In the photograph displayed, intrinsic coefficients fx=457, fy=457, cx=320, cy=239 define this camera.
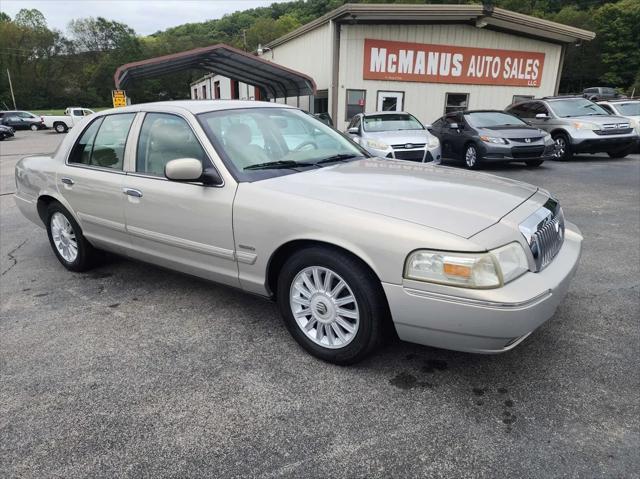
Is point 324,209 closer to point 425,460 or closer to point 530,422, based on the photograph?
point 425,460

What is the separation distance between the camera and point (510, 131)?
1052cm

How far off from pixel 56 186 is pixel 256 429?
3.23 m

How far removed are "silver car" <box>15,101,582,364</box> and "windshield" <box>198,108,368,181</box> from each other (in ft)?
0.04

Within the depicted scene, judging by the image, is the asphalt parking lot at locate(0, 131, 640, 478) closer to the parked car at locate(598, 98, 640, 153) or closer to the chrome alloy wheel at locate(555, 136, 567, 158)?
the chrome alloy wheel at locate(555, 136, 567, 158)

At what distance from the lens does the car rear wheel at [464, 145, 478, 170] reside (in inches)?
421

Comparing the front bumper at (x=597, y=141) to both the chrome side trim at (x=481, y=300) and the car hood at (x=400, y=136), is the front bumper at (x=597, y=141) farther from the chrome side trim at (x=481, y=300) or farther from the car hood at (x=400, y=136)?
the chrome side trim at (x=481, y=300)

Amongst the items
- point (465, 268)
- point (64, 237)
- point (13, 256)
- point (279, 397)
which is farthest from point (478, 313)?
point (13, 256)

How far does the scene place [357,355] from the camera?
2.66 meters

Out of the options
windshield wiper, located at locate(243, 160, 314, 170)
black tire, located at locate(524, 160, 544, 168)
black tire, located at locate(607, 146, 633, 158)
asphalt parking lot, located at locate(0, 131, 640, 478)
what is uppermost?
windshield wiper, located at locate(243, 160, 314, 170)

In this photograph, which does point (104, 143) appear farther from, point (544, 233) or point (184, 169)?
point (544, 233)

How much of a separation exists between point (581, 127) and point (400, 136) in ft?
18.4

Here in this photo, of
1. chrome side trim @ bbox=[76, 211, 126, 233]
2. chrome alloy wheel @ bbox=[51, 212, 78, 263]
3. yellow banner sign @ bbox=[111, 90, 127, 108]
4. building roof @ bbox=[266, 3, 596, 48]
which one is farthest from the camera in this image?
building roof @ bbox=[266, 3, 596, 48]

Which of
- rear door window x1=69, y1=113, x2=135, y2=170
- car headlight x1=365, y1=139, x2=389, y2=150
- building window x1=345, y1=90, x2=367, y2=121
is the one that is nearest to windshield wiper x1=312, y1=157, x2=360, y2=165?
rear door window x1=69, y1=113, x2=135, y2=170

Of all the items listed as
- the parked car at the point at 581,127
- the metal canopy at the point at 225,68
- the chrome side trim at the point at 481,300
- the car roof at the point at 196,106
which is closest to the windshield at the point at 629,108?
the parked car at the point at 581,127
